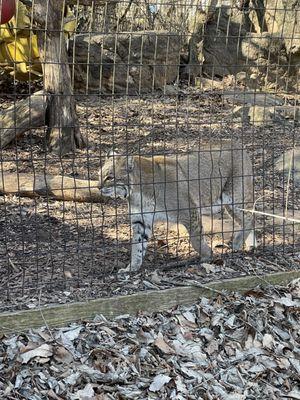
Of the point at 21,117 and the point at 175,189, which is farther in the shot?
the point at 21,117

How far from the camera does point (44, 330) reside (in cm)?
449

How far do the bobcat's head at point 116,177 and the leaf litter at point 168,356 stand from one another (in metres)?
1.68

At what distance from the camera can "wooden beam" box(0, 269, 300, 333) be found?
4.47 meters

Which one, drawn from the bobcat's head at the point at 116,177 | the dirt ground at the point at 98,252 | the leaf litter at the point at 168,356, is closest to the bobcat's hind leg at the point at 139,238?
the dirt ground at the point at 98,252

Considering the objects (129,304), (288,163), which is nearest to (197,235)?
(129,304)

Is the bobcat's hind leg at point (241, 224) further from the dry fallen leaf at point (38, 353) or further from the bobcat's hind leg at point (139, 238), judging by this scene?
the dry fallen leaf at point (38, 353)

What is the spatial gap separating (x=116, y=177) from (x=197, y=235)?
104 cm

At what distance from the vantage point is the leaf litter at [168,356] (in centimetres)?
404

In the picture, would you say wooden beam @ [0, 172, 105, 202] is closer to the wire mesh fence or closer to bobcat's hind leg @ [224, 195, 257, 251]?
the wire mesh fence

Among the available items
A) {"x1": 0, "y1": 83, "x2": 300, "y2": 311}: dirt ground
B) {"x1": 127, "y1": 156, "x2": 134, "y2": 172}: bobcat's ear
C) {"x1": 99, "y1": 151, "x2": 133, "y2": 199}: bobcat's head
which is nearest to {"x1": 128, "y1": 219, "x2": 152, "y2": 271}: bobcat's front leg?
{"x1": 0, "y1": 83, "x2": 300, "y2": 311}: dirt ground

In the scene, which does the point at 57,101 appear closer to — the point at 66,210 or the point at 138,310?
the point at 66,210

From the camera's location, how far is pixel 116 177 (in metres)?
6.17

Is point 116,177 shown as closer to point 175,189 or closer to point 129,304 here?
point 175,189

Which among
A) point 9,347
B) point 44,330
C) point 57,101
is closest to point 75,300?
point 44,330
